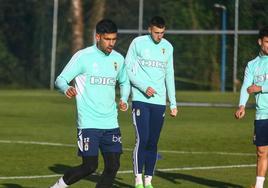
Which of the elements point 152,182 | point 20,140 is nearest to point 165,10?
point 20,140

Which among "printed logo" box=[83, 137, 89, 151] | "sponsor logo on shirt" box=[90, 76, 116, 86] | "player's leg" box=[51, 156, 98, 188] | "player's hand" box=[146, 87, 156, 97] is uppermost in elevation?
"sponsor logo on shirt" box=[90, 76, 116, 86]

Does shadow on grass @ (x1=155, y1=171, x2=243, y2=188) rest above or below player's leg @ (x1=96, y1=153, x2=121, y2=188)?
below

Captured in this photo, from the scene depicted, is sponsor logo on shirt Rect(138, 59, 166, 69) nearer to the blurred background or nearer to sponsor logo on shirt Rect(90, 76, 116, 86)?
sponsor logo on shirt Rect(90, 76, 116, 86)

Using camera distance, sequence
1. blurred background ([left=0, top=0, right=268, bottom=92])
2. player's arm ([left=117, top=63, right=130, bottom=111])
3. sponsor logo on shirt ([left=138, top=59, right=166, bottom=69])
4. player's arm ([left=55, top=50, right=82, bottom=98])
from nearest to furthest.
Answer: player's arm ([left=55, top=50, right=82, bottom=98])
player's arm ([left=117, top=63, right=130, bottom=111])
sponsor logo on shirt ([left=138, top=59, right=166, bottom=69])
blurred background ([left=0, top=0, right=268, bottom=92])

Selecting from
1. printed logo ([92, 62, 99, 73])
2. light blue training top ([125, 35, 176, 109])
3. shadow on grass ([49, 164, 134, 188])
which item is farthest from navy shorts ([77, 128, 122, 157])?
shadow on grass ([49, 164, 134, 188])

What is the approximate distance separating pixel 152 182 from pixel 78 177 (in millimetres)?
2929

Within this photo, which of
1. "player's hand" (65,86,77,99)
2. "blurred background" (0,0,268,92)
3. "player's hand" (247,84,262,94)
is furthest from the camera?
"blurred background" (0,0,268,92)

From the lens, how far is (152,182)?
1343cm

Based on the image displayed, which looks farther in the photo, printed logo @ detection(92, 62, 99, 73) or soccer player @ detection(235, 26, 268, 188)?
soccer player @ detection(235, 26, 268, 188)

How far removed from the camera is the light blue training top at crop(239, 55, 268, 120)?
11.9 metres

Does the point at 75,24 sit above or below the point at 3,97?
above

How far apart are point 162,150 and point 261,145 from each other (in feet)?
Answer: 19.5

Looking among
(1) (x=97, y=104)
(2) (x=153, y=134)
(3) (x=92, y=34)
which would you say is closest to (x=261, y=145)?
(2) (x=153, y=134)

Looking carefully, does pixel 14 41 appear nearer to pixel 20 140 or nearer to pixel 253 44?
pixel 253 44
